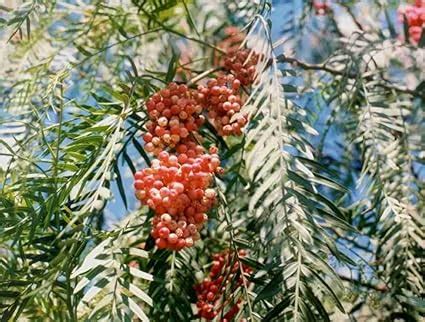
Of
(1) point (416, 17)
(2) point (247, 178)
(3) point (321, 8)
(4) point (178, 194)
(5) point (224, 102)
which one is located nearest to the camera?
(4) point (178, 194)

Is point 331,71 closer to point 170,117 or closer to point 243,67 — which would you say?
point 243,67

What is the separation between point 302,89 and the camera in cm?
168

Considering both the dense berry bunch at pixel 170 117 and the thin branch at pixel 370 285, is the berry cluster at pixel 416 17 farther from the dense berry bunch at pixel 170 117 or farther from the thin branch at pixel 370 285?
the dense berry bunch at pixel 170 117

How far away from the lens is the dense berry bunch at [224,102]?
4.17 feet

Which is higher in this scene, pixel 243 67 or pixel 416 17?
pixel 416 17

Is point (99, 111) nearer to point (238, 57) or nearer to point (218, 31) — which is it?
point (238, 57)

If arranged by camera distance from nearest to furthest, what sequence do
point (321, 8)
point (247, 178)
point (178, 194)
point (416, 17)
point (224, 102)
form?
1. point (178, 194)
2. point (224, 102)
3. point (247, 178)
4. point (416, 17)
5. point (321, 8)

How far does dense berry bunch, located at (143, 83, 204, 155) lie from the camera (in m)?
1.23

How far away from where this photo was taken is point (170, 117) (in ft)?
4.06

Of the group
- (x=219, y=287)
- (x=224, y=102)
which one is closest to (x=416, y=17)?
(x=224, y=102)

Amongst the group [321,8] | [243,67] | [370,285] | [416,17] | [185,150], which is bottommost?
[370,285]

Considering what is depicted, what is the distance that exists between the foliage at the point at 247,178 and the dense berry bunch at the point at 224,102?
0.03 metres

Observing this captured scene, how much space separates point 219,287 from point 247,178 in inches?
9.2

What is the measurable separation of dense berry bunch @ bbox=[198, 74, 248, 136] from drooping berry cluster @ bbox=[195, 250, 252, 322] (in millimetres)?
182
